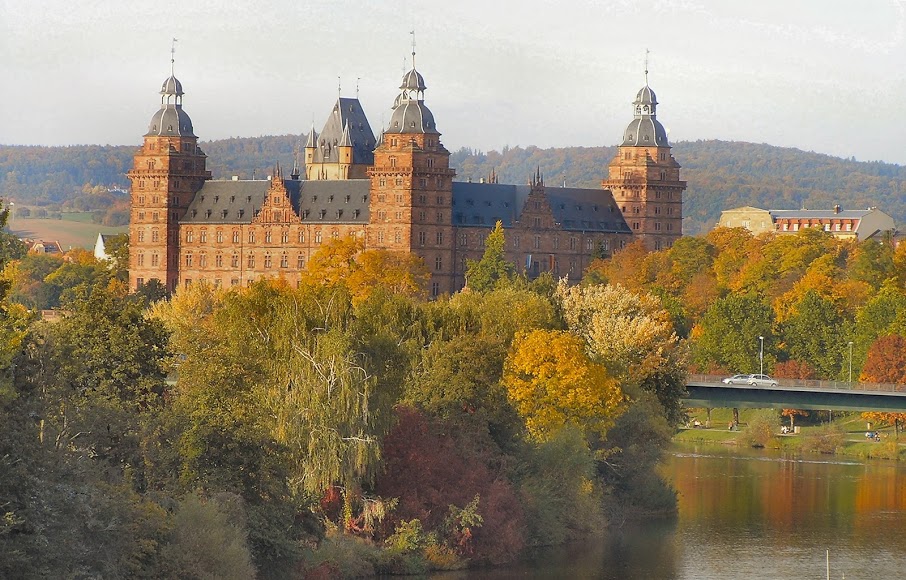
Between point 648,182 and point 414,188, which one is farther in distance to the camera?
point 648,182

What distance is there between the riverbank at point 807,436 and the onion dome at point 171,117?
54501 mm

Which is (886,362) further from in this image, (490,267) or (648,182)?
(648,182)

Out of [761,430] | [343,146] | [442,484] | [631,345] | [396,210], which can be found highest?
[343,146]

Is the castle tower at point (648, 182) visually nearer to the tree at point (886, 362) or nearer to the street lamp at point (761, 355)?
the street lamp at point (761, 355)

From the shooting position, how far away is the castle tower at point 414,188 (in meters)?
133

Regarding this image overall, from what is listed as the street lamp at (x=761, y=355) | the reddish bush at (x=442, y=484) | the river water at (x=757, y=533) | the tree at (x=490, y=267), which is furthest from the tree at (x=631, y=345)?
the tree at (x=490, y=267)

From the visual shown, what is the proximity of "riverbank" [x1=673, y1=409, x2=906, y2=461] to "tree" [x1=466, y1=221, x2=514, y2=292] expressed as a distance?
22.7m

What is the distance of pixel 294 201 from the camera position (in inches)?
5595

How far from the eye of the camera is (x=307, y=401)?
54.8 m

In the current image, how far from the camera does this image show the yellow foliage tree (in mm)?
63906

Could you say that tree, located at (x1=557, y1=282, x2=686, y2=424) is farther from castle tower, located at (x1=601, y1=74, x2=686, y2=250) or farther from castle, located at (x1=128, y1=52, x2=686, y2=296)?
castle tower, located at (x1=601, y1=74, x2=686, y2=250)

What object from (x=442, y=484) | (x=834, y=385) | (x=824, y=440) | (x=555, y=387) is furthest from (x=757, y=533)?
(x=824, y=440)

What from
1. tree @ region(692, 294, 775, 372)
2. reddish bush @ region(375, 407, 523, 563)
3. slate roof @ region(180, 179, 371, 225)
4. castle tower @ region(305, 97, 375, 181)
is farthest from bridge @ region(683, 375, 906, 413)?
castle tower @ region(305, 97, 375, 181)

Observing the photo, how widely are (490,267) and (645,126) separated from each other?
28.5 meters
